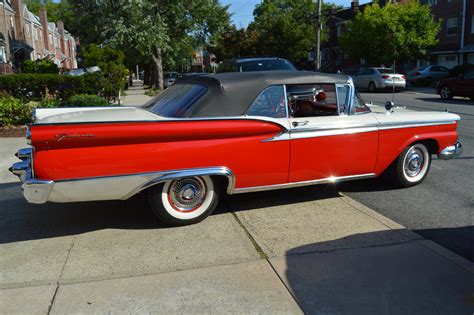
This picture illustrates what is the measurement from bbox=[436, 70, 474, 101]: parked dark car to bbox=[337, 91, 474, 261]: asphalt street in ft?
37.9

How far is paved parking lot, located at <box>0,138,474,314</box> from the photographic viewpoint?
3.20 m

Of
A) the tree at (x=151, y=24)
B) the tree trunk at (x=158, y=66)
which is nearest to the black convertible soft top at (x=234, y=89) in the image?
the tree at (x=151, y=24)

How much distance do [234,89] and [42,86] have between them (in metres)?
10.3

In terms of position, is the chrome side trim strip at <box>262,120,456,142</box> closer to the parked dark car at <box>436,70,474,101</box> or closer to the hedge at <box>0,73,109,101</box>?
the hedge at <box>0,73,109,101</box>

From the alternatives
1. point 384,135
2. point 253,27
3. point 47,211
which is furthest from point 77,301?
point 253,27

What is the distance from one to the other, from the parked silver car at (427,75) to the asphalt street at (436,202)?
75.7 ft

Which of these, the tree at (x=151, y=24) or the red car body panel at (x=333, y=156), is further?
the tree at (x=151, y=24)

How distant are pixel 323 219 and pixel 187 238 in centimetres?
146

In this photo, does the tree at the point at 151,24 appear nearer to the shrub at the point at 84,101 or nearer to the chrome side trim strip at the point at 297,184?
the shrub at the point at 84,101

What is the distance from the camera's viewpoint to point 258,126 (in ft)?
15.1

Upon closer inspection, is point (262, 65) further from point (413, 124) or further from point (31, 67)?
point (31, 67)

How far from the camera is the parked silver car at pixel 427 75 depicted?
93.1 ft

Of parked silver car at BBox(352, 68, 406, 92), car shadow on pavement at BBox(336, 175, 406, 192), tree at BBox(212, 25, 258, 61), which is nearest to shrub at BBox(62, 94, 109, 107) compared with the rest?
car shadow on pavement at BBox(336, 175, 406, 192)

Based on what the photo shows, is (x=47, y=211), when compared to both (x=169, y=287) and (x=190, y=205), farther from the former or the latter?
(x=169, y=287)
